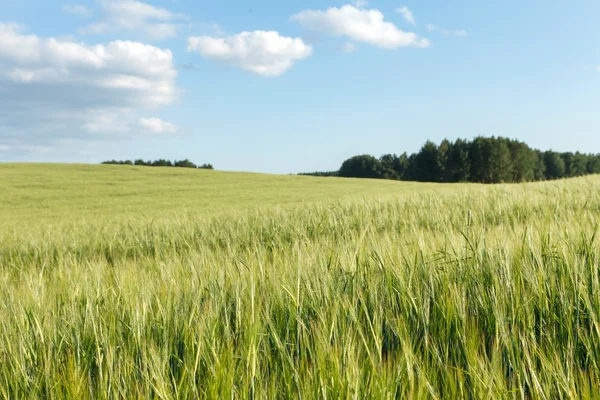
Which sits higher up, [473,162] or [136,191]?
[473,162]

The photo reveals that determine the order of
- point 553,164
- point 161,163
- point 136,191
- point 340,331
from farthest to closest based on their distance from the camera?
point 553,164, point 161,163, point 136,191, point 340,331

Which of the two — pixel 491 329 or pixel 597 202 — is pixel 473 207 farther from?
pixel 491 329

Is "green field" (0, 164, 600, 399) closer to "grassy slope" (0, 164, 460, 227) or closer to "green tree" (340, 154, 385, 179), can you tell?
"grassy slope" (0, 164, 460, 227)

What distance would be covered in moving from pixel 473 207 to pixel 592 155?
10135cm

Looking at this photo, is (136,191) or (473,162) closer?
(136,191)

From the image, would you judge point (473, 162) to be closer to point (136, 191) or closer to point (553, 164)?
point (553, 164)

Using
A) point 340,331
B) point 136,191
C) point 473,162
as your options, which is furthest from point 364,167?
point 340,331

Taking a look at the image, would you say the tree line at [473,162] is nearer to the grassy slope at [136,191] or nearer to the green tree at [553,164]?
the green tree at [553,164]

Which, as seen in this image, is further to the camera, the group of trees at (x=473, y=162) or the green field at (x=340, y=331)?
the group of trees at (x=473, y=162)

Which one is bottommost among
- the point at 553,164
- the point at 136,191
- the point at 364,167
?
the point at 136,191

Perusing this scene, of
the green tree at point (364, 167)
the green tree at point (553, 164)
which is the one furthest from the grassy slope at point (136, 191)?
the green tree at point (553, 164)

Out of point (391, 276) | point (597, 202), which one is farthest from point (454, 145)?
point (391, 276)

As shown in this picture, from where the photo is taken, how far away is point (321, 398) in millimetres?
917

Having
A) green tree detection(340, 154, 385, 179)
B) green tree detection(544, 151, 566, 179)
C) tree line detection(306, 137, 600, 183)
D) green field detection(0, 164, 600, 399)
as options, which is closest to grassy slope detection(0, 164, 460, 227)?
green field detection(0, 164, 600, 399)
